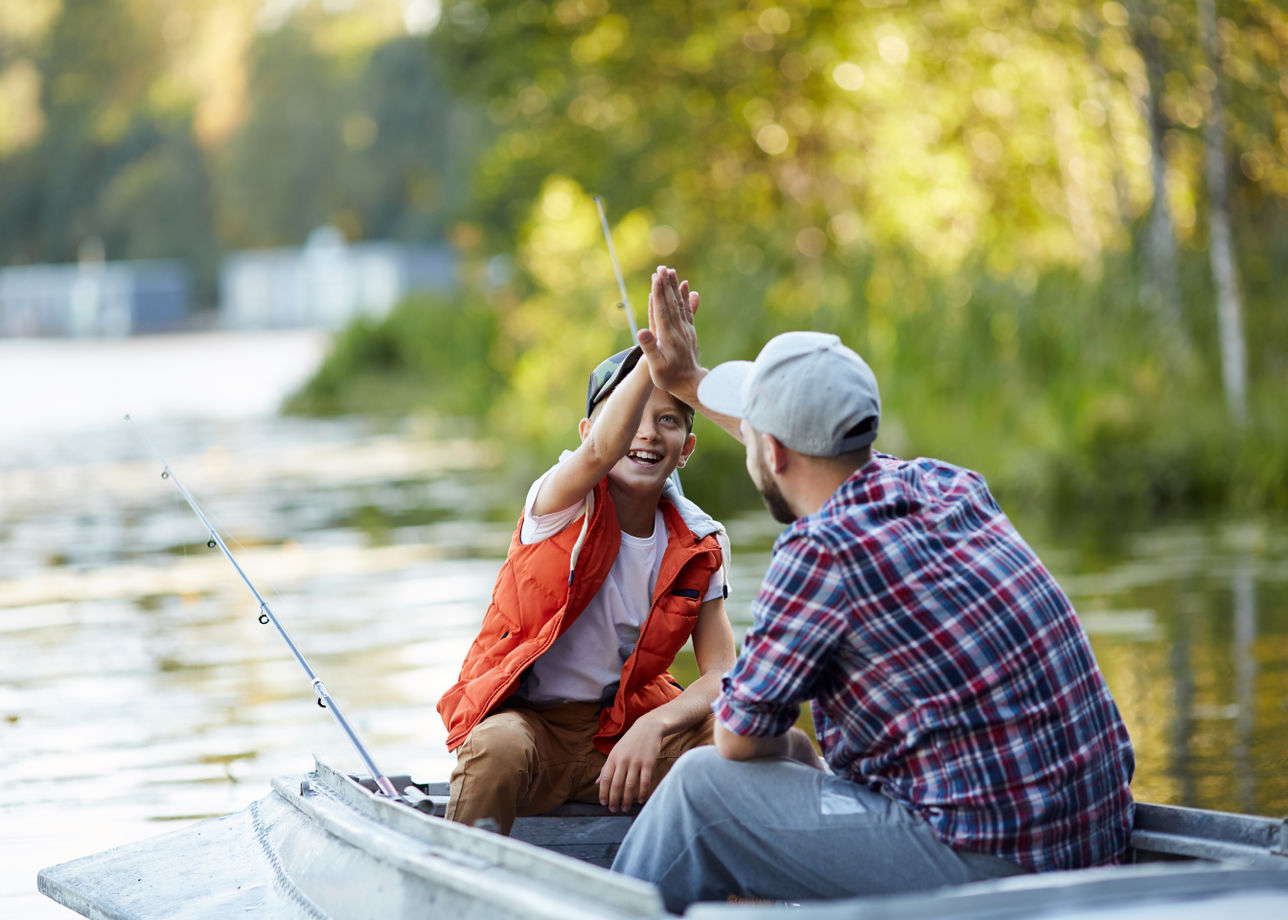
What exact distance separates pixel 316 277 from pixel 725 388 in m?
84.9

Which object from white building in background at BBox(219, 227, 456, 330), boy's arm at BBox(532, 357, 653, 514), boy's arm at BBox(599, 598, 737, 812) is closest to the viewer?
boy's arm at BBox(532, 357, 653, 514)

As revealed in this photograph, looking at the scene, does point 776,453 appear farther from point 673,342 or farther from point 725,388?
point 673,342

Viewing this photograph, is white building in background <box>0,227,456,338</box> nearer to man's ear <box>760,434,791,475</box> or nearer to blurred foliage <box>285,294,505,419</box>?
blurred foliage <box>285,294,505,419</box>

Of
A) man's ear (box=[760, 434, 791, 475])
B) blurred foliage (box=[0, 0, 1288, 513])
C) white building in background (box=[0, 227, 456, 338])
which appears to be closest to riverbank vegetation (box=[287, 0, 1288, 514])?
blurred foliage (box=[0, 0, 1288, 513])

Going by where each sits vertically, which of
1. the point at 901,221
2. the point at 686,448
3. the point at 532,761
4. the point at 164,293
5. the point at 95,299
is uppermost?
the point at 901,221

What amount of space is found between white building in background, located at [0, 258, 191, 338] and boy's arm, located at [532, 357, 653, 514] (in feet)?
289

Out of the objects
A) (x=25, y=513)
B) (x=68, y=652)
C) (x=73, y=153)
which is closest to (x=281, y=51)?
(x=73, y=153)

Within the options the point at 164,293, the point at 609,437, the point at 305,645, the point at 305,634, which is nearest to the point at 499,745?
the point at 609,437

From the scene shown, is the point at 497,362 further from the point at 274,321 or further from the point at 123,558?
the point at 274,321

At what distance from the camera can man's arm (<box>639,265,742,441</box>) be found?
357cm

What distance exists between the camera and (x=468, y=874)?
3.03m

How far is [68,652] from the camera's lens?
905cm

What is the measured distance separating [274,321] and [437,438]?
246 ft

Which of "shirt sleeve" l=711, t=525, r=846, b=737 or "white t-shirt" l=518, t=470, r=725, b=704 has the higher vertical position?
"shirt sleeve" l=711, t=525, r=846, b=737
